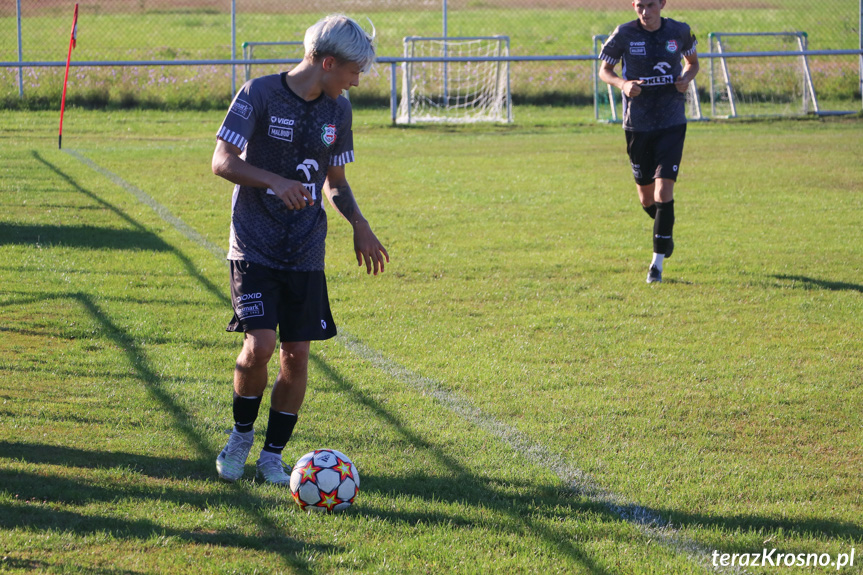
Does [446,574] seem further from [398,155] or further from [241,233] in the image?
[398,155]

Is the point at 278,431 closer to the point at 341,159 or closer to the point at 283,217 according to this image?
the point at 283,217

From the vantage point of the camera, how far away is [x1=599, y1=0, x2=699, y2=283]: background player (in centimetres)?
786

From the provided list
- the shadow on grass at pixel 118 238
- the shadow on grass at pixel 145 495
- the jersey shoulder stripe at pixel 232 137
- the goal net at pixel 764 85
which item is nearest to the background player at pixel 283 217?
the jersey shoulder stripe at pixel 232 137

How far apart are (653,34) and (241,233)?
541cm

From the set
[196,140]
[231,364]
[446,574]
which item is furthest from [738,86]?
[446,574]

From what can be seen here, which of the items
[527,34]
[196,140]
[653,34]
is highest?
[527,34]

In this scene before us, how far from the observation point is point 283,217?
12.5 ft

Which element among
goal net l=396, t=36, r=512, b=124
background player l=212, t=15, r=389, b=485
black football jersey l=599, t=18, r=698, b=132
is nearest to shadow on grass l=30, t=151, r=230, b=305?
background player l=212, t=15, r=389, b=485

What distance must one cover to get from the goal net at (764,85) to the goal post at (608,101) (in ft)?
1.57

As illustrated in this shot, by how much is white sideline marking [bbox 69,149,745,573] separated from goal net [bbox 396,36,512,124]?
1581 cm

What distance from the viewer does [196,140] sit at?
16734 millimetres

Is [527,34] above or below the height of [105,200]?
above

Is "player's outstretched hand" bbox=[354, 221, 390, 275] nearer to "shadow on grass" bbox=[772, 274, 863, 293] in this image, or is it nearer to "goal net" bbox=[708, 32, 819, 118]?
"shadow on grass" bbox=[772, 274, 863, 293]

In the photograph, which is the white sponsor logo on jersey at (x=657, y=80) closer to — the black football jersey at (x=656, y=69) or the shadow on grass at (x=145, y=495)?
the black football jersey at (x=656, y=69)
